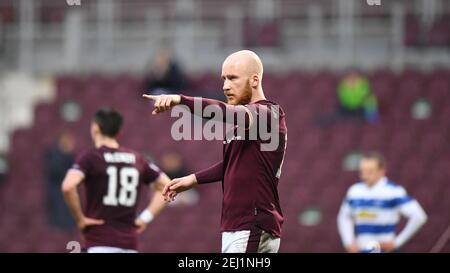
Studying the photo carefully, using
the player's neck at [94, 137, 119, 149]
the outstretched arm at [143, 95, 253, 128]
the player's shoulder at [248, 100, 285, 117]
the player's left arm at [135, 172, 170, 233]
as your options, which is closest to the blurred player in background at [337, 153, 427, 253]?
the player's left arm at [135, 172, 170, 233]

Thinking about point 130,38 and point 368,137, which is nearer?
point 368,137

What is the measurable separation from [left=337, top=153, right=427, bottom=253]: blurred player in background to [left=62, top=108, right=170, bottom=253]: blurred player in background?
7.34 ft

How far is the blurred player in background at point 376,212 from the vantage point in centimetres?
959

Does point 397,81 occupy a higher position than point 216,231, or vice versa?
point 397,81

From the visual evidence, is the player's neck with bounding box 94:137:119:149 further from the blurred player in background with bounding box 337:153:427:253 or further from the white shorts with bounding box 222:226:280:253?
the blurred player in background with bounding box 337:153:427:253

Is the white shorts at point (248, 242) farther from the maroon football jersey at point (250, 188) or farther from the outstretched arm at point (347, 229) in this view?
the outstretched arm at point (347, 229)

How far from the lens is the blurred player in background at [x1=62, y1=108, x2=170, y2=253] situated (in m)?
8.28

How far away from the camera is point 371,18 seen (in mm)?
17375

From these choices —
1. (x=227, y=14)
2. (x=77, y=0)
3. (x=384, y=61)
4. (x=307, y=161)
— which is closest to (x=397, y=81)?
(x=384, y=61)

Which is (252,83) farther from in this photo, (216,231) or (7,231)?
(7,231)

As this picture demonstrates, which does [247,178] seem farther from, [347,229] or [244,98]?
[347,229]

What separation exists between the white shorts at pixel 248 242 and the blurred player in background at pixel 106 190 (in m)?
1.83

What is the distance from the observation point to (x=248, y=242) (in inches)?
257

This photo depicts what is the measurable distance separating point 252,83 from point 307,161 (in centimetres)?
885
